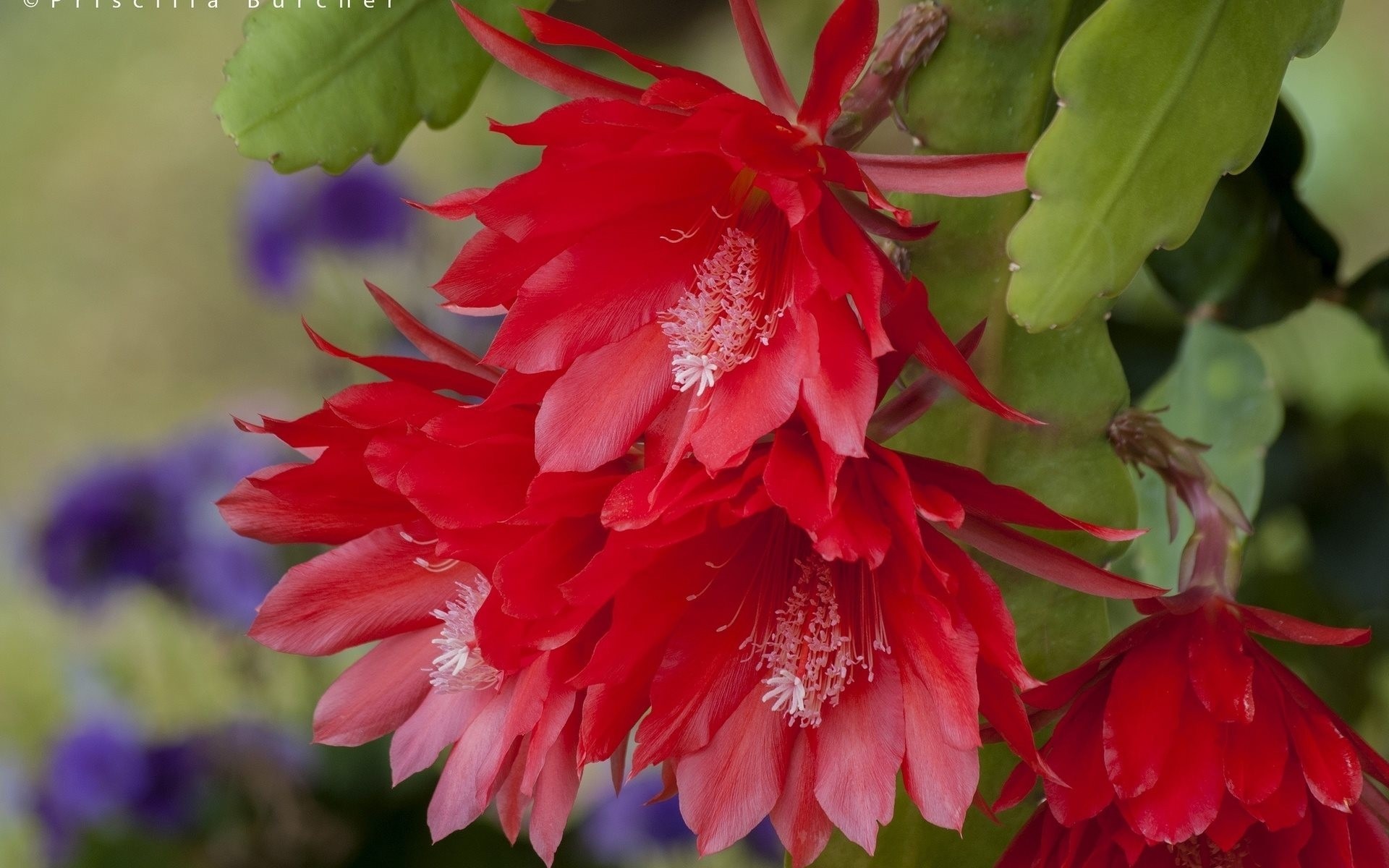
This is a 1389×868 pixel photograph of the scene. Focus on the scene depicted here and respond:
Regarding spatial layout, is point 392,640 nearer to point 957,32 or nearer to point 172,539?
point 957,32

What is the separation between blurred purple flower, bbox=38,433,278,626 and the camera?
783 mm

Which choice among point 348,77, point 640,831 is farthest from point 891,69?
point 640,831

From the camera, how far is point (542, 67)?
0.29 metres

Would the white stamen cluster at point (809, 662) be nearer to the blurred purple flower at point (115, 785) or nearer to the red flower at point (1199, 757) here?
the red flower at point (1199, 757)

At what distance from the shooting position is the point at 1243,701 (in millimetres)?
277

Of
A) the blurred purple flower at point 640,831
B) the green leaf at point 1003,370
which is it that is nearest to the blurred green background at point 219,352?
the blurred purple flower at point 640,831

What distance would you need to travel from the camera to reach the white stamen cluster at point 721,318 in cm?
28

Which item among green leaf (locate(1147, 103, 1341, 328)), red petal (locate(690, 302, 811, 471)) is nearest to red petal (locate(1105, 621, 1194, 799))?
red petal (locate(690, 302, 811, 471))

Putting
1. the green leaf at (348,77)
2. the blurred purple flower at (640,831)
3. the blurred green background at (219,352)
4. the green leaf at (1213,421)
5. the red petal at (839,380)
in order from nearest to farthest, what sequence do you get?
the red petal at (839,380)
the green leaf at (348,77)
the green leaf at (1213,421)
the blurred green background at (219,352)
the blurred purple flower at (640,831)

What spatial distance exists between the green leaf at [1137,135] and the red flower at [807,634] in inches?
2.0

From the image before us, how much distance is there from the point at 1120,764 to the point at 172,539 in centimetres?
67

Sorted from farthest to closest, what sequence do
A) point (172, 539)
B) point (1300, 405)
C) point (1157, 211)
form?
point (172, 539) < point (1300, 405) < point (1157, 211)

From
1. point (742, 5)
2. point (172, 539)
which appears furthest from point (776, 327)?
point (172, 539)

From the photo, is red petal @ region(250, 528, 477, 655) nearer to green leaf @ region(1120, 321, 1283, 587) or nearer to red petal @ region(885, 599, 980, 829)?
red petal @ region(885, 599, 980, 829)
